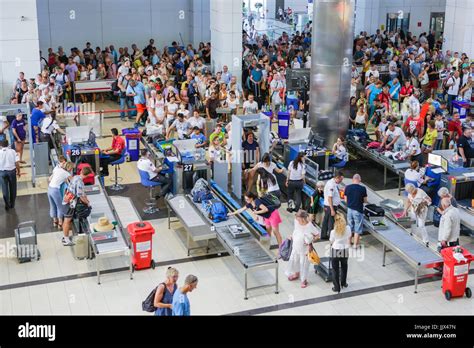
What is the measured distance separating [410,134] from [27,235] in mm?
8935

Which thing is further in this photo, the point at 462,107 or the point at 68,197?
the point at 462,107

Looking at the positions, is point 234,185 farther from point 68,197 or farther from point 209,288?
point 209,288

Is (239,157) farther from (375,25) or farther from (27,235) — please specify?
(375,25)

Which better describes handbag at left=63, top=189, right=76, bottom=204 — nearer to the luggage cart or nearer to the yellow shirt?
the luggage cart

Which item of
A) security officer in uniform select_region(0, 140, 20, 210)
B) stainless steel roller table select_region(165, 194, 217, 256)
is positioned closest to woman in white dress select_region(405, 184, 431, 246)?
stainless steel roller table select_region(165, 194, 217, 256)

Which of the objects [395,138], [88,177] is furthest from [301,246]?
[395,138]

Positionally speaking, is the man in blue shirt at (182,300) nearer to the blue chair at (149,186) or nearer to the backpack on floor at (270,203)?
the backpack on floor at (270,203)

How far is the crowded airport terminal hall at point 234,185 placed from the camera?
10500 millimetres

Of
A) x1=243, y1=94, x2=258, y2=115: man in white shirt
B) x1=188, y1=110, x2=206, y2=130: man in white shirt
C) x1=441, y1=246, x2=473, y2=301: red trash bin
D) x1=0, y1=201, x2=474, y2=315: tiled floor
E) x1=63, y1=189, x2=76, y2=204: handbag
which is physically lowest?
x1=0, y1=201, x2=474, y2=315: tiled floor

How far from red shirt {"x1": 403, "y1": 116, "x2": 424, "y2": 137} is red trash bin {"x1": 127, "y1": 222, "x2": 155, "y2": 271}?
834cm

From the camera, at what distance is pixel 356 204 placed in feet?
38.8

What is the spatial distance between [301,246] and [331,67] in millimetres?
6717

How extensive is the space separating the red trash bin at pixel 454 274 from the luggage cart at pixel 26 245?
21.5 ft

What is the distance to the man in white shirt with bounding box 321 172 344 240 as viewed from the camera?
39.8 ft
